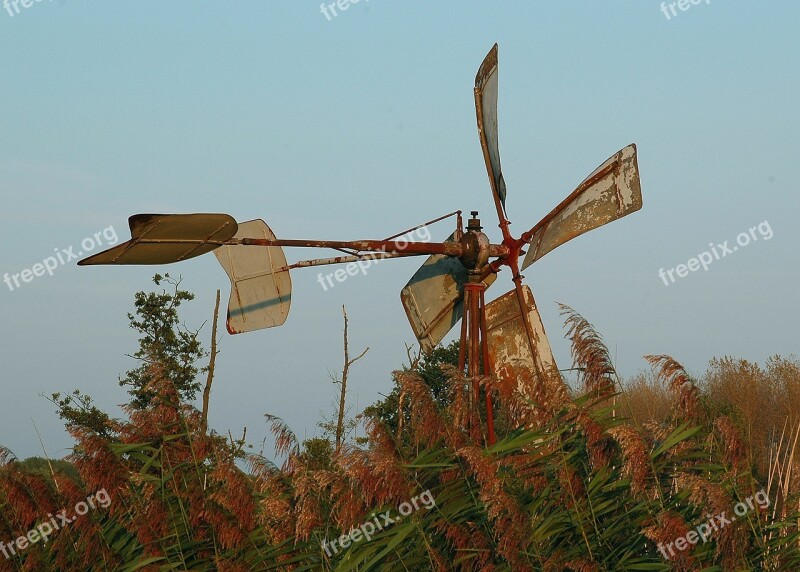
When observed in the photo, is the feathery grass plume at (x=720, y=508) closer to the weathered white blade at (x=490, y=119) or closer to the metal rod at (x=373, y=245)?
the metal rod at (x=373, y=245)

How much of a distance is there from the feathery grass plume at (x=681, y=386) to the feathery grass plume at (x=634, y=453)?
1.11 ft

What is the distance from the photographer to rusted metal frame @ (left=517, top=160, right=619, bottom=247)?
10.2m

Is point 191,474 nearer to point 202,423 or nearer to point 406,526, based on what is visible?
point 202,423

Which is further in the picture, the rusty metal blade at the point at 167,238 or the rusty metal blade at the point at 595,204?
the rusty metal blade at the point at 595,204

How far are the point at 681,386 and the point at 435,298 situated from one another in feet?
21.6

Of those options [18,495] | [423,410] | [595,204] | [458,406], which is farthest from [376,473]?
[595,204]

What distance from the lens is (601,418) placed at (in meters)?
5.66

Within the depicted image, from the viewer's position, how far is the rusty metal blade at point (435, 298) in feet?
37.7

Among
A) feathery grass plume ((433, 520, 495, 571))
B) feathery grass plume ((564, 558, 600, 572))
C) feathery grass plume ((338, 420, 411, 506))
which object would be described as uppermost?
feathery grass plume ((338, 420, 411, 506))

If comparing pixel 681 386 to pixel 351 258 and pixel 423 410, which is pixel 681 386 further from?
pixel 351 258

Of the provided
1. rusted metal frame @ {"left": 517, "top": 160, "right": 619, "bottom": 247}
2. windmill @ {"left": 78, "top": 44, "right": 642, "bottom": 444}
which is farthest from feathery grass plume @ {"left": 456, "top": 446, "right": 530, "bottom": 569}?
rusted metal frame @ {"left": 517, "top": 160, "right": 619, "bottom": 247}

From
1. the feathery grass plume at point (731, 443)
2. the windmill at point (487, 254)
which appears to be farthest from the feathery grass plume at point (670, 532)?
the windmill at point (487, 254)

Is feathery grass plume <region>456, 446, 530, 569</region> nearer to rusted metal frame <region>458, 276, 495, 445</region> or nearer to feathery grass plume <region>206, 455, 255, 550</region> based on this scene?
feathery grass plume <region>206, 455, 255, 550</region>

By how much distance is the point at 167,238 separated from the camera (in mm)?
8859
